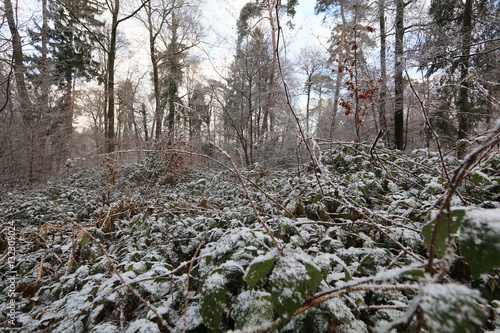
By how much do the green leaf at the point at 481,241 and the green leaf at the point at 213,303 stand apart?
28.3 inches

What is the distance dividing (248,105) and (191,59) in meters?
5.90

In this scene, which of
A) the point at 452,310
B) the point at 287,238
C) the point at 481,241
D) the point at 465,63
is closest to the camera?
the point at 452,310

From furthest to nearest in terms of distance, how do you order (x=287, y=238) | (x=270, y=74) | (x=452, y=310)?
(x=270, y=74)
(x=287, y=238)
(x=452, y=310)

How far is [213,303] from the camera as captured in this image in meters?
0.77

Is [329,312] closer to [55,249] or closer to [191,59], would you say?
[55,249]

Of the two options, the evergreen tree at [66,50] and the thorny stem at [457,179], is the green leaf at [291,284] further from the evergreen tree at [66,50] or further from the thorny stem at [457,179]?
the evergreen tree at [66,50]

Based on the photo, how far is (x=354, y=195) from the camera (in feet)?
6.01

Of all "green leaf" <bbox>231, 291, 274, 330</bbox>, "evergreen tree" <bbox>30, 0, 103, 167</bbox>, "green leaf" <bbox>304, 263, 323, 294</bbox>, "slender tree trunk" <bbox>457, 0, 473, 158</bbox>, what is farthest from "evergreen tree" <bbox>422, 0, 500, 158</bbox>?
"evergreen tree" <bbox>30, 0, 103, 167</bbox>

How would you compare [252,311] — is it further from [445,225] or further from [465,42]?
[465,42]

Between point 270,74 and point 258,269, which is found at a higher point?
point 270,74

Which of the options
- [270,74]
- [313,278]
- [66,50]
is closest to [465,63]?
[270,74]

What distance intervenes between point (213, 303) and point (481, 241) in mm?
789

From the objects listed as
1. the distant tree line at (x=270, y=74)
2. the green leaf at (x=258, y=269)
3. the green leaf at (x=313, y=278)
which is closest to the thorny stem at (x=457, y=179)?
the green leaf at (x=313, y=278)

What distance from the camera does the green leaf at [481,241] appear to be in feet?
1.55
